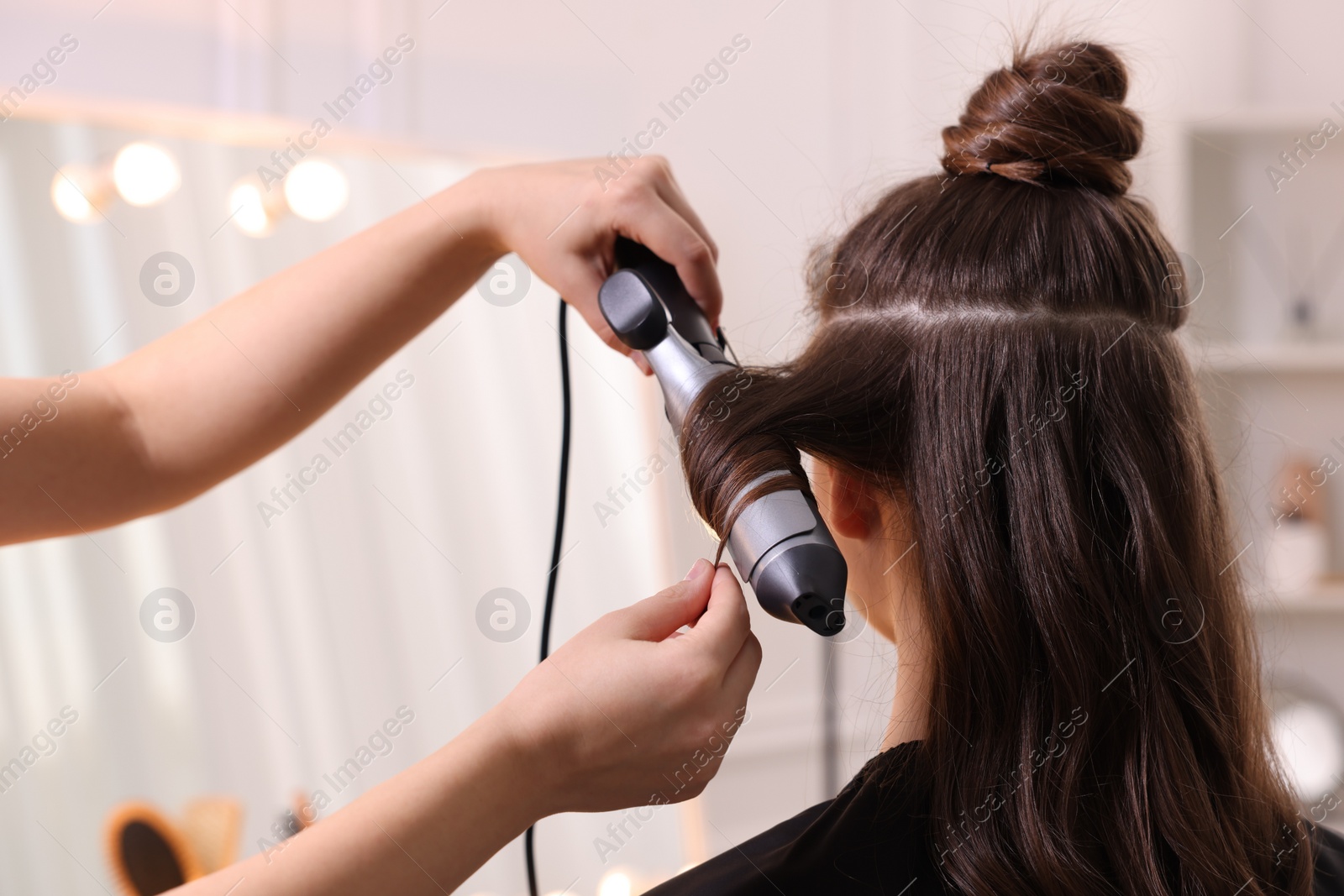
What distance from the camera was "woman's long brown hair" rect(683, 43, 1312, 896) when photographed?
603mm

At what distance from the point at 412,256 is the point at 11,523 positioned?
37 cm

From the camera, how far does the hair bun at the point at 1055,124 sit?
674 millimetres

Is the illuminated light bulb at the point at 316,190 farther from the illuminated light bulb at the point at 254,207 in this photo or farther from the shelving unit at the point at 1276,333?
the shelving unit at the point at 1276,333

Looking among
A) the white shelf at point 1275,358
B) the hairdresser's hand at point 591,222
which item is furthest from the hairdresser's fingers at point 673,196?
the white shelf at point 1275,358

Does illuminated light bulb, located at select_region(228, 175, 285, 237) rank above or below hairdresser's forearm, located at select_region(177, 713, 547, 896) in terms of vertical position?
above

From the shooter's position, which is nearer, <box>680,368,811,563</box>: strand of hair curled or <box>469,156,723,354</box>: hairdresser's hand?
<box>680,368,811,563</box>: strand of hair curled

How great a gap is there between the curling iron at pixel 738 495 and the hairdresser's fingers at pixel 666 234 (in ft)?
0.04

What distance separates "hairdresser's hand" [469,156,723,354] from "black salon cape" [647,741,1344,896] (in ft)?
1.22

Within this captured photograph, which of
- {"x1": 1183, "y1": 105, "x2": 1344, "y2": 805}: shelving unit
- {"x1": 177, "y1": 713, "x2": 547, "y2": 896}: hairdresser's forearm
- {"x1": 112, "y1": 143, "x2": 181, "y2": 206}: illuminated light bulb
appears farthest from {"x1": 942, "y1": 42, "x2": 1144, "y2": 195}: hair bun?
{"x1": 1183, "y1": 105, "x2": 1344, "y2": 805}: shelving unit

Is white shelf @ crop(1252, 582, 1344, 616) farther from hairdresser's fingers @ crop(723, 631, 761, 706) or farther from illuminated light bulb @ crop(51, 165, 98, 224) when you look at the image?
illuminated light bulb @ crop(51, 165, 98, 224)

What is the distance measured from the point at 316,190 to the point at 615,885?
1119 mm

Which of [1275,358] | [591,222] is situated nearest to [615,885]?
[591,222]

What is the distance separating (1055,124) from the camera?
67 centimetres

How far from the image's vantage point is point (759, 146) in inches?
71.9
